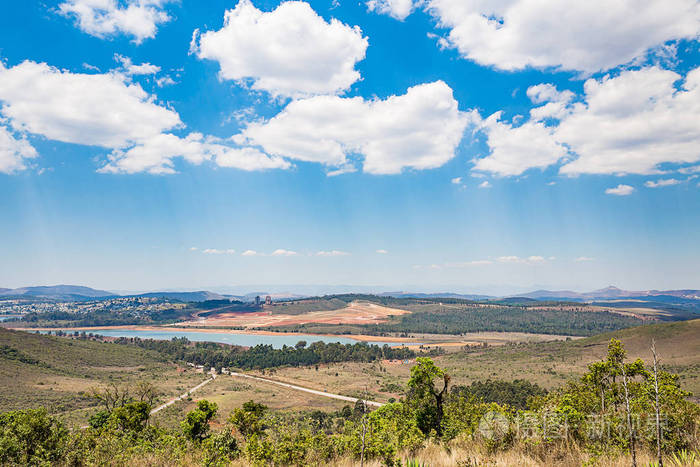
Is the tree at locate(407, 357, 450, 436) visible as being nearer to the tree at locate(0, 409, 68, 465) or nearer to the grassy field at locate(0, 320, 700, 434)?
the tree at locate(0, 409, 68, 465)

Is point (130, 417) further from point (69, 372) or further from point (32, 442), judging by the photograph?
point (69, 372)

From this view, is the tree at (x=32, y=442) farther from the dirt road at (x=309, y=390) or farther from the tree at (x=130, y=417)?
the dirt road at (x=309, y=390)

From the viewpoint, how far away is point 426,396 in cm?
1956

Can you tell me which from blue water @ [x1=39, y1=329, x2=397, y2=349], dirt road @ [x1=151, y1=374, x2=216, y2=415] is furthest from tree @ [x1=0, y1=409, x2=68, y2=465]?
blue water @ [x1=39, y1=329, x2=397, y2=349]

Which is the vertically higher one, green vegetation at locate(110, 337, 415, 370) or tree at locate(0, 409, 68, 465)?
tree at locate(0, 409, 68, 465)

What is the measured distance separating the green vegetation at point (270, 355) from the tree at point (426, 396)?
96.1m

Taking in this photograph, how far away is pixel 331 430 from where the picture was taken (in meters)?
43.7

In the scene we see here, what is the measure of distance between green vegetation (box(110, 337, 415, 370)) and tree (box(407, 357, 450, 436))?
96.1 m

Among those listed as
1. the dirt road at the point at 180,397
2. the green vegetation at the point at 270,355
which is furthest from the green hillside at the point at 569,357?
the dirt road at the point at 180,397

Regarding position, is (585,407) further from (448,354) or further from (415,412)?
(448,354)

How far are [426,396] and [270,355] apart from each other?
10568 centimetres

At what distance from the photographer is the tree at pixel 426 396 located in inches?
711

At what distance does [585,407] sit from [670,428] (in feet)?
36.7

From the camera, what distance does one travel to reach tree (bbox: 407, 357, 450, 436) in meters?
18.1
